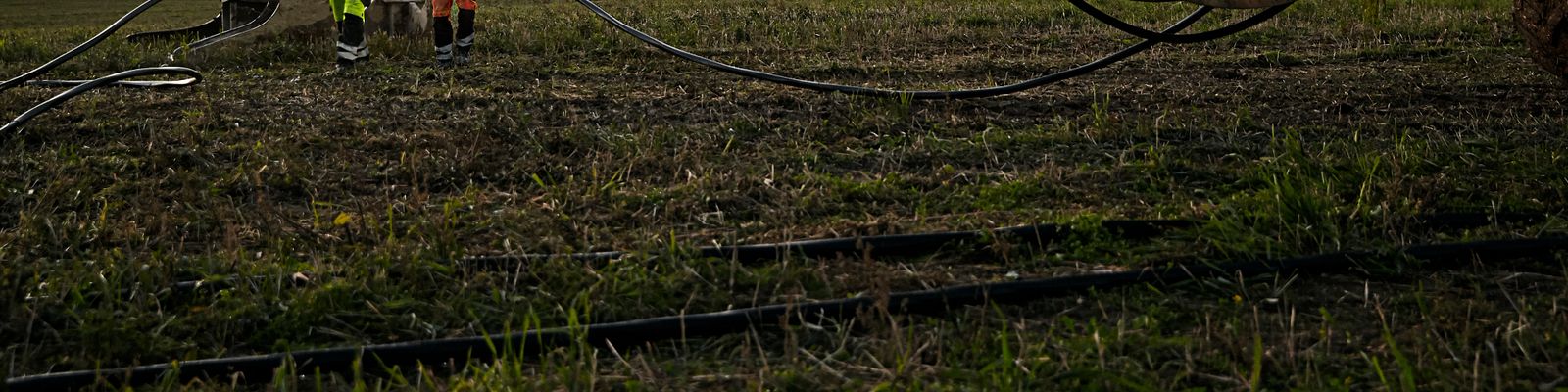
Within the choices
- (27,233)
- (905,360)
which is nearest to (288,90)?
(27,233)

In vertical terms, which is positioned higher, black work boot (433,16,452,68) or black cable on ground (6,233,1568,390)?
black cable on ground (6,233,1568,390)

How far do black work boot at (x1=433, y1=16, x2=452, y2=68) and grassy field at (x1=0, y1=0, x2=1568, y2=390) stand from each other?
18 centimetres

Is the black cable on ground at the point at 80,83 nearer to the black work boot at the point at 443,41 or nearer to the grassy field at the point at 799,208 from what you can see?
the grassy field at the point at 799,208

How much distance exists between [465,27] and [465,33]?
0.11ft

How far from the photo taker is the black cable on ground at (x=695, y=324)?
275cm

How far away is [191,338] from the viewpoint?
297cm

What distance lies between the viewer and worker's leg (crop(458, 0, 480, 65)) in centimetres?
757

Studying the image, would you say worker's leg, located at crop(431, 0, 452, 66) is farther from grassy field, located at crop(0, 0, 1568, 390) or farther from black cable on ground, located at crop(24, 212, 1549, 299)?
black cable on ground, located at crop(24, 212, 1549, 299)

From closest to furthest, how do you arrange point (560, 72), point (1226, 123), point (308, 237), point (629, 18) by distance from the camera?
point (308, 237), point (1226, 123), point (560, 72), point (629, 18)

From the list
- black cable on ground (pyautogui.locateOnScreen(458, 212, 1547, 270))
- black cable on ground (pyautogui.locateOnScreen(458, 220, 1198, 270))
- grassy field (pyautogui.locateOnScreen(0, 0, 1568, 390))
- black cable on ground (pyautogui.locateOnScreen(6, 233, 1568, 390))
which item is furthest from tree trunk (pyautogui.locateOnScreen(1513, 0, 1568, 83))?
black cable on ground (pyautogui.locateOnScreen(458, 220, 1198, 270))

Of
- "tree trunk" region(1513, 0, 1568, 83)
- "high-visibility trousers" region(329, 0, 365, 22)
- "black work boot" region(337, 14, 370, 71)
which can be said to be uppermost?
"tree trunk" region(1513, 0, 1568, 83)

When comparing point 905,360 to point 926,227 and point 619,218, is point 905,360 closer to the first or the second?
point 926,227

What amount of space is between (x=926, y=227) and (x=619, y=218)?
0.89 m

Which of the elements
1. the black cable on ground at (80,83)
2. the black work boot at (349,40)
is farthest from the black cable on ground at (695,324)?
the black work boot at (349,40)
